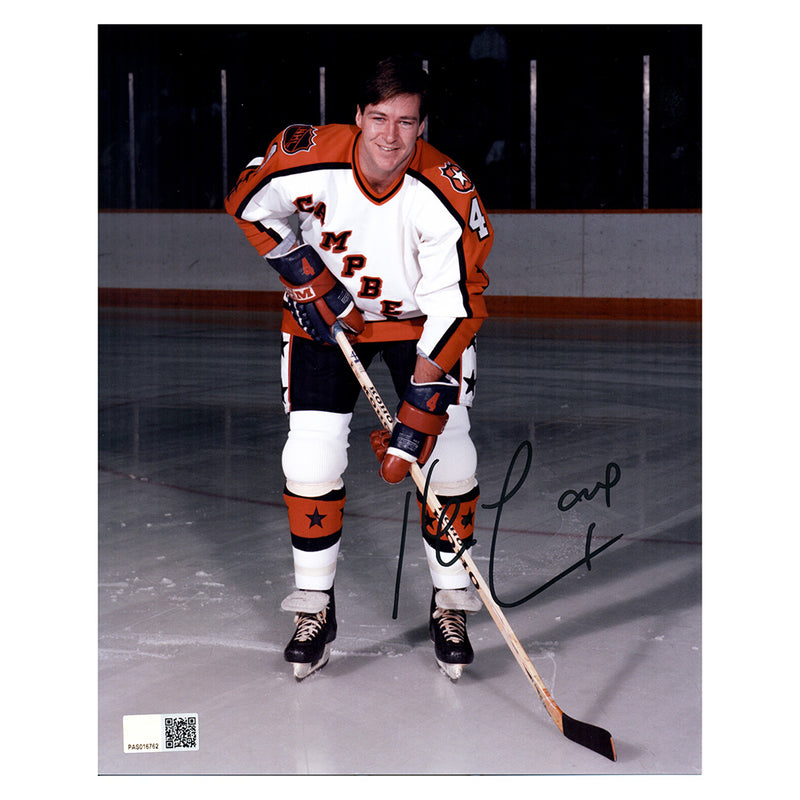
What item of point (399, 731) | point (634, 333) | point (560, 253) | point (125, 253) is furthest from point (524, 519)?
point (125, 253)

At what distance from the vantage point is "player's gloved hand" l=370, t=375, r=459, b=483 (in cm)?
202

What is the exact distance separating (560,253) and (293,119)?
6.79 feet

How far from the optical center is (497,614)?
1986 millimetres

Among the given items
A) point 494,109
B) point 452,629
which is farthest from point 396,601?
point 494,109

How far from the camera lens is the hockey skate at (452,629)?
2102mm

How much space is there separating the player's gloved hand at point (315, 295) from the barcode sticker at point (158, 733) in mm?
758

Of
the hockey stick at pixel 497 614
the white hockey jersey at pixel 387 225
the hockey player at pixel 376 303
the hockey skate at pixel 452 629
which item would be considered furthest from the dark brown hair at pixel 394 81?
the hockey skate at pixel 452 629

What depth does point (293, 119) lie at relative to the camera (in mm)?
6805

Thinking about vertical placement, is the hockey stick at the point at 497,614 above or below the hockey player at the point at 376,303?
below

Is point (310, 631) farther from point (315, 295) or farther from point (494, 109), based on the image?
point (494, 109)

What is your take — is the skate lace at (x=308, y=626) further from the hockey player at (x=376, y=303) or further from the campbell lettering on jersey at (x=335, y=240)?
the campbell lettering on jersey at (x=335, y=240)

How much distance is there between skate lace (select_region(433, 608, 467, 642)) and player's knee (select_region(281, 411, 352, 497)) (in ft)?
1.11

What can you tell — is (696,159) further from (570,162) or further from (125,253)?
(125,253)

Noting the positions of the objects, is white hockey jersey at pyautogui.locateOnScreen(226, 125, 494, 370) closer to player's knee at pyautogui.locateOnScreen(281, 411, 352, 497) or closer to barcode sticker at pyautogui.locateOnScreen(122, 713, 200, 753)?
player's knee at pyautogui.locateOnScreen(281, 411, 352, 497)
